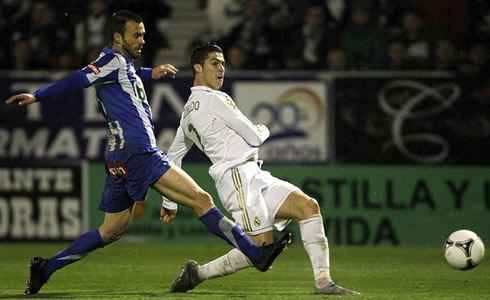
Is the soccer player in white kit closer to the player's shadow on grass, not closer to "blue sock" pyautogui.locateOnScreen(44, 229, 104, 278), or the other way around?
the player's shadow on grass

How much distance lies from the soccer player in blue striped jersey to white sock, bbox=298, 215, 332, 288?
0.56m

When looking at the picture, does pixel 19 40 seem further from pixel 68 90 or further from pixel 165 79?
pixel 68 90

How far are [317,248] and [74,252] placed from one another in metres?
1.87

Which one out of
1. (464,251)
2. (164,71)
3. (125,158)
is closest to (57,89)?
(125,158)

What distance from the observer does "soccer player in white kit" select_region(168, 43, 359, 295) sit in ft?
27.6

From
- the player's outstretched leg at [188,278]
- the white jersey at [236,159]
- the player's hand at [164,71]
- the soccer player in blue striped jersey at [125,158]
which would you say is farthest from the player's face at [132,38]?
the player's outstretched leg at [188,278]

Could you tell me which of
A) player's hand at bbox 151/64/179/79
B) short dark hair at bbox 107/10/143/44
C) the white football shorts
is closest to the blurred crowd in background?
player's hand at bbox 151/64/179/79

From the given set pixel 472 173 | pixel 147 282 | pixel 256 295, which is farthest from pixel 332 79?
pixel 256 295

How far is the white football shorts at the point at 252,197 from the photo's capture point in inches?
334

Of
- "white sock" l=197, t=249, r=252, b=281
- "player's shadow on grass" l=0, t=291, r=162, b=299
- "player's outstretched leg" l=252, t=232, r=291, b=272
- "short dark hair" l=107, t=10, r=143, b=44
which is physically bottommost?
"player's shadow on grass" l=0, t=291, r=162, b=299

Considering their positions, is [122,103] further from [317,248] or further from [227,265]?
[317,248]

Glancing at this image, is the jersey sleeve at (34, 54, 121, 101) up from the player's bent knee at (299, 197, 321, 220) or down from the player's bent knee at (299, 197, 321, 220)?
up

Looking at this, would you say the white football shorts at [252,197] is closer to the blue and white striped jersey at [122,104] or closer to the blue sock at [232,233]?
the blue sock at [232,233]

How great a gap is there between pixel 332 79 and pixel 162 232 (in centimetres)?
271
